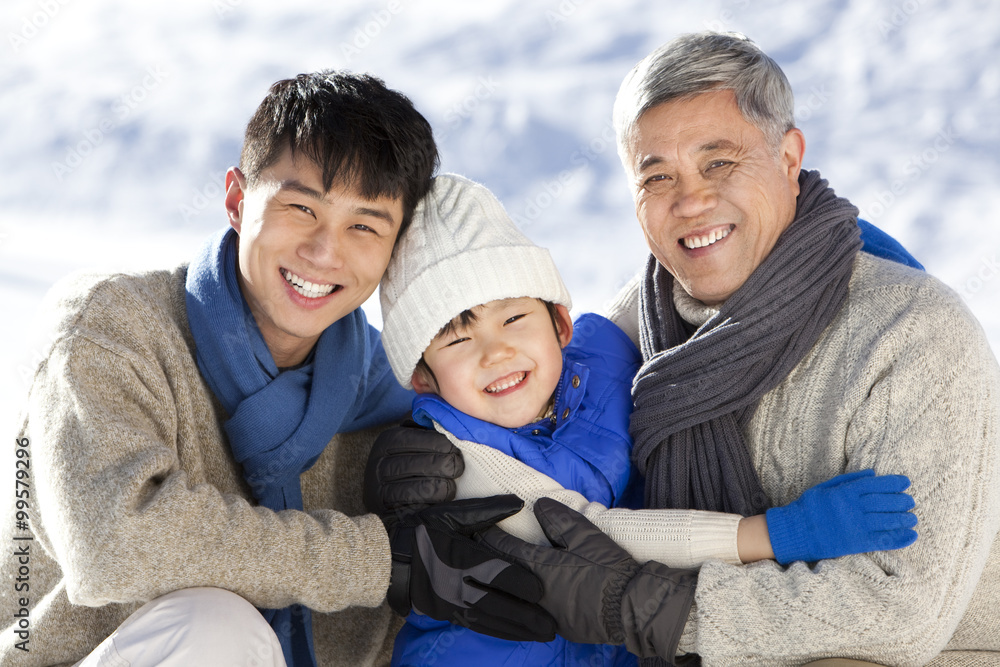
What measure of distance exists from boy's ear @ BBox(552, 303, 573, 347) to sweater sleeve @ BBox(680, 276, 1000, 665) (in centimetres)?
85

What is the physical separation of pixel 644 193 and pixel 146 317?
1.45 meters

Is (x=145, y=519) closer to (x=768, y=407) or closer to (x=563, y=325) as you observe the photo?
(x=563, y=325)

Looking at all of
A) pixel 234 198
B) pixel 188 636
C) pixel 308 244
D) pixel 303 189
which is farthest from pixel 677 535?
pixel 234 198

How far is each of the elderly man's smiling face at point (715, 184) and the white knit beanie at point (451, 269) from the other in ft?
1.31

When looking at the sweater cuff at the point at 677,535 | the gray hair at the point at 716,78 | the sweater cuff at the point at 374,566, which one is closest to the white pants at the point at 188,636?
the sweater cuff at the point at 374,566

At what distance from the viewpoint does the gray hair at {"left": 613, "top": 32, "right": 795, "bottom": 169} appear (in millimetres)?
2322

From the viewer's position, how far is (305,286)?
7.87 feet

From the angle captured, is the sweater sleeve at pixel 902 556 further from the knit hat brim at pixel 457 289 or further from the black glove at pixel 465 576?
the knit hat brim at pixel 457 289

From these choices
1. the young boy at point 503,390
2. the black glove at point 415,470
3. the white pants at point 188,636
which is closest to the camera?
the white pants at point 188,636

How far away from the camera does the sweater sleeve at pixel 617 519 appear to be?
209 cm

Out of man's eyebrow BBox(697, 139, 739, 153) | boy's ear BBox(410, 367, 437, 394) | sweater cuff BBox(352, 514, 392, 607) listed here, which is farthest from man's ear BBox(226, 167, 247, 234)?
man's eyebrow BBox(697, 139, 739, 153)

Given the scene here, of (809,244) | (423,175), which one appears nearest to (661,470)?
Answer: (809,244)

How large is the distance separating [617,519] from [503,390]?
0.47 metres

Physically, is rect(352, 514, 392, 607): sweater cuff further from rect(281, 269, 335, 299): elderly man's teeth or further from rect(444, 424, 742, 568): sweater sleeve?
rect(281, 269, 335, 299): elderly man's teeth
